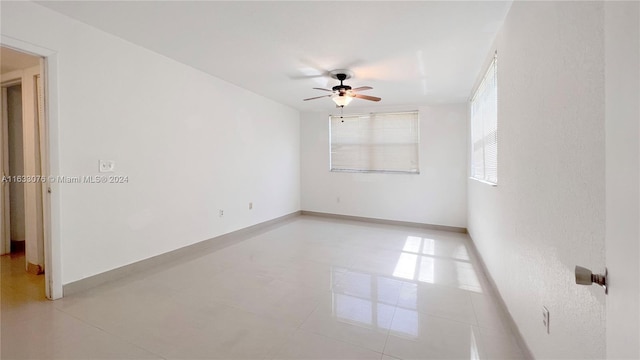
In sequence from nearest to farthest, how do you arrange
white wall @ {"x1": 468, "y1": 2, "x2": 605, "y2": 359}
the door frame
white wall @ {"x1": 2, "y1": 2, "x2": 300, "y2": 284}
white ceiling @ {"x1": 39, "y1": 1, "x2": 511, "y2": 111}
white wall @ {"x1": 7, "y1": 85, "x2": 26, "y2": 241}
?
white wall @ {"x1": 468, "y1": 2, "x2": 605, "y2": 359}, white ceiling @ {"x1": 39, "y1": 1, "x2": 511, "y2": 111}, the door frame, white wall @ {"x1": 2, "y1": 2, "x2": 300, "y2": 284}, white wall @ {"x1": 7, "y1": 85, "x2": 26, "y2": 241}

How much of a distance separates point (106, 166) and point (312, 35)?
2.41 m

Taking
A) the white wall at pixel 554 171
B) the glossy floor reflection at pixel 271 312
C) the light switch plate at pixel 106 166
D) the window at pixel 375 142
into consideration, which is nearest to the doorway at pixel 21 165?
the glossy floor reflection at pixel 271 312

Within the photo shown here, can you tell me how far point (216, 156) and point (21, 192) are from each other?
282 centimetres

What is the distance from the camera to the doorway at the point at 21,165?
305cm

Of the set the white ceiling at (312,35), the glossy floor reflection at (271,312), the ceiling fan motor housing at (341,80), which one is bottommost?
the glossy floor reflection at (271,312)

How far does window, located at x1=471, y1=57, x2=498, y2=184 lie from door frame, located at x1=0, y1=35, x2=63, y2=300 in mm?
3971

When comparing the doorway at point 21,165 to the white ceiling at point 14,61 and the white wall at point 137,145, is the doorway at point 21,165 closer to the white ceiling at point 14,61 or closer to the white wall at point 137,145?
the white ceiling at point 14,61

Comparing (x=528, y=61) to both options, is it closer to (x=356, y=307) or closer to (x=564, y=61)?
(x=564, y=61)

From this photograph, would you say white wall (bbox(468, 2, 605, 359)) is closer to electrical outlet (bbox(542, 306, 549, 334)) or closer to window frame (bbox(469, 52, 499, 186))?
electrical outlet (bbox(542, 306, 549, 334))

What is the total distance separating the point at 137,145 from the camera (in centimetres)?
307

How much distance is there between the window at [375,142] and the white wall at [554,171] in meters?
3.23

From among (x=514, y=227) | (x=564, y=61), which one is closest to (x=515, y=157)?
(x=514, y=227)

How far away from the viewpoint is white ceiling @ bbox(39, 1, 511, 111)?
2.23 m

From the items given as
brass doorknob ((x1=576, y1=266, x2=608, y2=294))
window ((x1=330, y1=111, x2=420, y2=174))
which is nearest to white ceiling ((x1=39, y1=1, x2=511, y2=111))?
window ((x1=330, y1=111, x2=420, y2=174))
